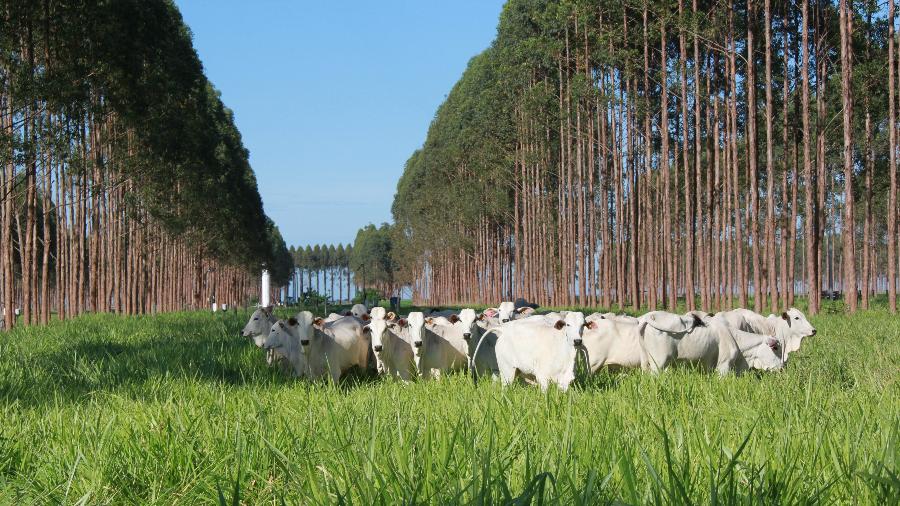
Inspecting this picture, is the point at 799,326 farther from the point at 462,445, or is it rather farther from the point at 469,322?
the point at 462,445

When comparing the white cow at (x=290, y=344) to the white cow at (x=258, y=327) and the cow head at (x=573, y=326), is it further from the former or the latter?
the cow head at (x=573, y=326)

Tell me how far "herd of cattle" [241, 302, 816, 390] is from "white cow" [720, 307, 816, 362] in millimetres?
46

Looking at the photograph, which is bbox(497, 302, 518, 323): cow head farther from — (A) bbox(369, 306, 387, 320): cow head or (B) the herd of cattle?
(A) bbox(369, 306, 387, 320): cow head

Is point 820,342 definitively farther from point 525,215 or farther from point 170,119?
point 525,215

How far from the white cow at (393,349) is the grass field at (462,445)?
1761 mm

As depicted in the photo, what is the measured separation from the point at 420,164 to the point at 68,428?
2836 inches

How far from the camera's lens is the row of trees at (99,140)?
20016mm

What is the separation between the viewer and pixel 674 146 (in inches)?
1355

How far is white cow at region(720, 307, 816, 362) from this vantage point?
1039 cm

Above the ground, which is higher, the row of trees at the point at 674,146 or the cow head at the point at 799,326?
the row of trees at the point at 674,146

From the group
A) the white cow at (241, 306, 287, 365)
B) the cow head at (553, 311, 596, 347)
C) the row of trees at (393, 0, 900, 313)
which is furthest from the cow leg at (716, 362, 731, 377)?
the row of trees at (393, 0, 900, 313)

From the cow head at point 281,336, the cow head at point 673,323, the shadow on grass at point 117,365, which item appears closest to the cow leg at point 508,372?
the cow head at point 673,323

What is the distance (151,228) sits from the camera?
43594mm

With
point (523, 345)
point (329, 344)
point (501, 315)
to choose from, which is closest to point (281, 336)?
point (329, 344)
